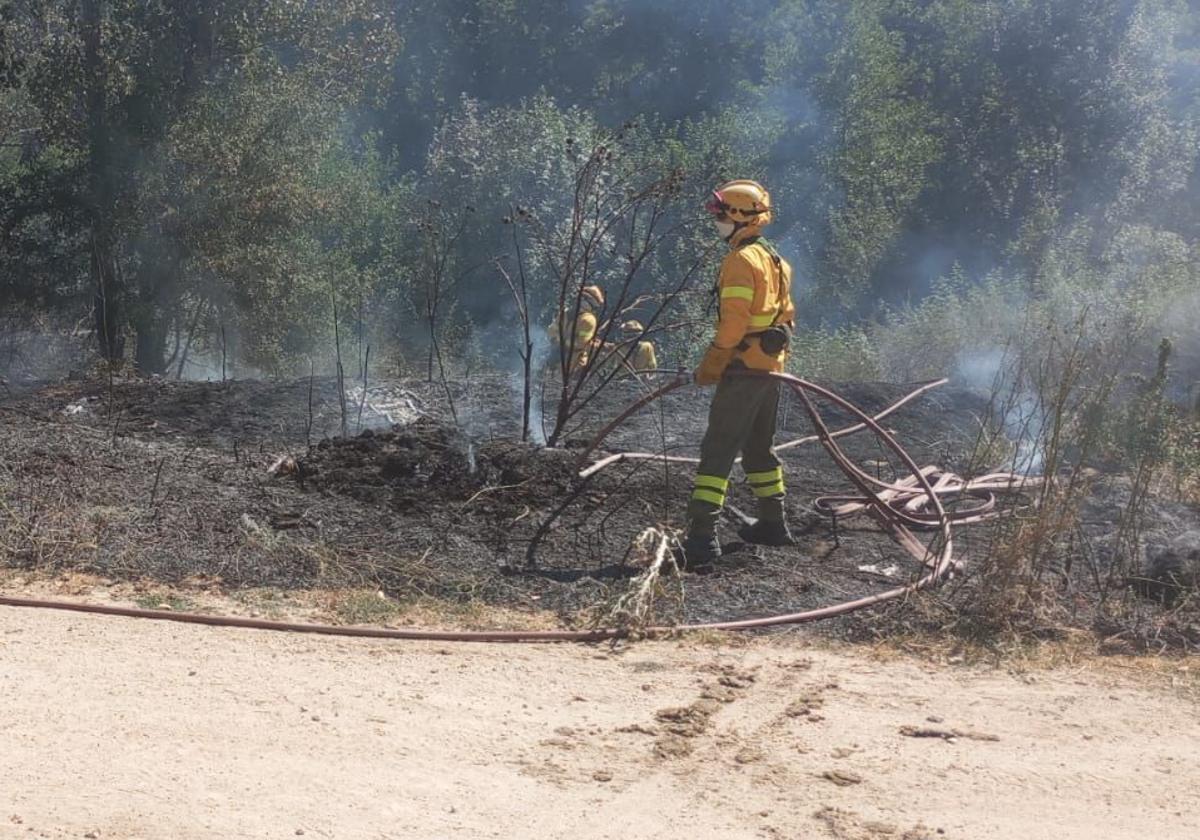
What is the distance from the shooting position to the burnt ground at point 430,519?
6.25m

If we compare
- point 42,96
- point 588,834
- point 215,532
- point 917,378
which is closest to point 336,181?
point 42,96

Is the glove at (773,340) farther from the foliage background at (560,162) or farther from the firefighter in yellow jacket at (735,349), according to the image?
the foliage background at (560,162)

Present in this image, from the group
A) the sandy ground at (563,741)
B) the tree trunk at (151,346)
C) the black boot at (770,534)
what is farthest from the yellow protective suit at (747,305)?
the tree trunk at (151,346)

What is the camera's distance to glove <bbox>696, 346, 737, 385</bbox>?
21.7 feet

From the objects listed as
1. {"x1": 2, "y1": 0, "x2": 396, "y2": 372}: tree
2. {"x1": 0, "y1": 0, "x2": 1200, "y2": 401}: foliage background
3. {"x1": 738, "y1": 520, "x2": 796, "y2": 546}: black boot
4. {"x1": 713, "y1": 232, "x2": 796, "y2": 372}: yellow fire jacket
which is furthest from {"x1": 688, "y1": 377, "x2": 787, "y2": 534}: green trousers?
{"x1": 2, "y1": 0, "x2": 396, "y2": 372}: tree

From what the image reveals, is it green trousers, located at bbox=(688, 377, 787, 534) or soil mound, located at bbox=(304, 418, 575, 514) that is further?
soil mound, located at bbox=(304, 418, 575, 514)

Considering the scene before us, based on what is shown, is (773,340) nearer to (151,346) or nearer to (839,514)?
(839,514)

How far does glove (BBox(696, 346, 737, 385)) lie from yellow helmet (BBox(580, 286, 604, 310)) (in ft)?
7.76

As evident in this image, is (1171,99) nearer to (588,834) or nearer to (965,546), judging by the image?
(965,546)

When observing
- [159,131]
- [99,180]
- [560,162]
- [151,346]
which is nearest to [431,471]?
[159,131]

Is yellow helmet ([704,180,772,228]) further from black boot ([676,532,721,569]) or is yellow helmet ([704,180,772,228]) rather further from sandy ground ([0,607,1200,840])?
sandy ground ([0,607,1200,840])

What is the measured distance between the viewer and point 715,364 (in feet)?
21.8

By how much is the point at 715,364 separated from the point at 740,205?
2.49ft

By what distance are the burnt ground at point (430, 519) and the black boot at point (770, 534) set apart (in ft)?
0.33
